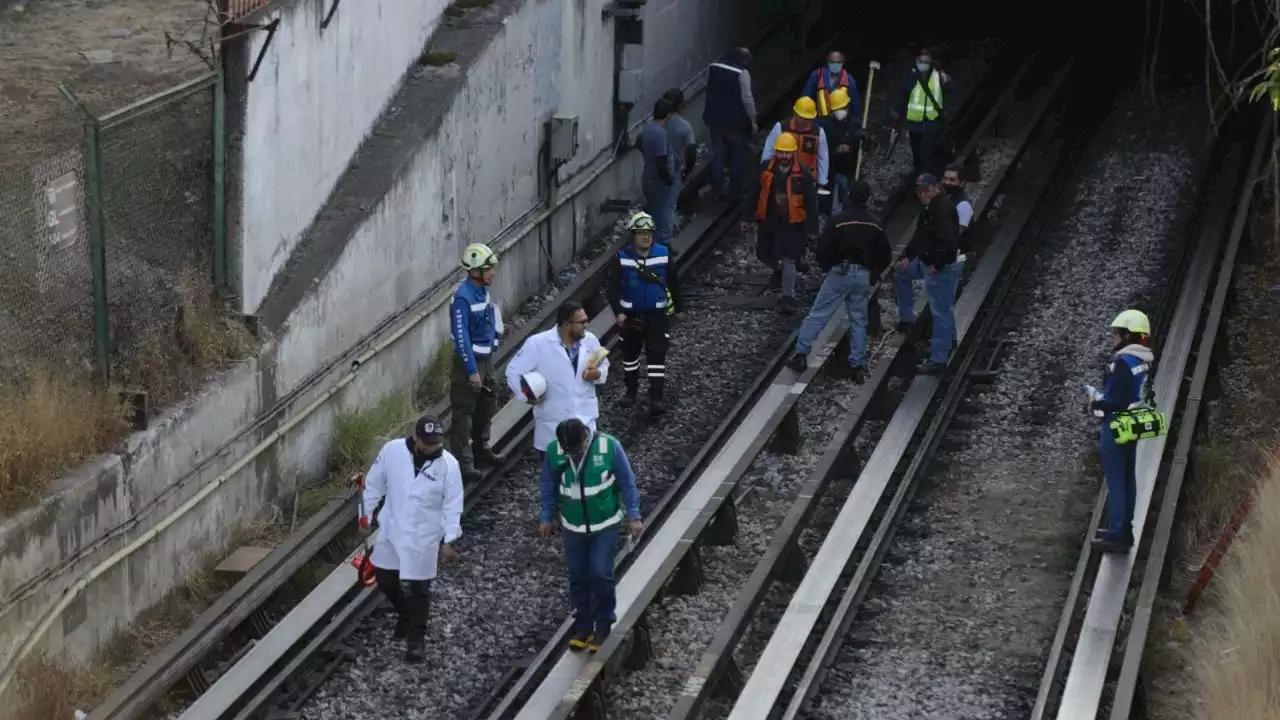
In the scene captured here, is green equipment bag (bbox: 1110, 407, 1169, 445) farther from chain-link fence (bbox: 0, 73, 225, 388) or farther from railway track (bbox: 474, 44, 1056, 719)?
chain-link fence (bbox: 0, 73, 225, 388)

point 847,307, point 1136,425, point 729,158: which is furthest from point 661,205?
point 1136,425

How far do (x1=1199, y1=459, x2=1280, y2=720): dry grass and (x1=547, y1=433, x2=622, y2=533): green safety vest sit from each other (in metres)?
3.53

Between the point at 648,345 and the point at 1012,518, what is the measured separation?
311 centimetres

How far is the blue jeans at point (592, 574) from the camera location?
1139cm

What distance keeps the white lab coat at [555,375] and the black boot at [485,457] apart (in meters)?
1.51

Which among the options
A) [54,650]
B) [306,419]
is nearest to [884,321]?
[306,419]

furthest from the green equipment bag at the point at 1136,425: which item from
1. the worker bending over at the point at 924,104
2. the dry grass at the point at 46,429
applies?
the worker bending over at the point at 924,104

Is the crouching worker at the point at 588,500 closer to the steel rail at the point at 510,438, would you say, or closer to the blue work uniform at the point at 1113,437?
the steel rail at the point at 510,438

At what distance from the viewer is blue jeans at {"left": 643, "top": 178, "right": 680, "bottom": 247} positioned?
58.6ft

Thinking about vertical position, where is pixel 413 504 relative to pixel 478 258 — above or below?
below

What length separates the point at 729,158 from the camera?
19.6 m

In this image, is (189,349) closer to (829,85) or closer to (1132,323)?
(1132,323)

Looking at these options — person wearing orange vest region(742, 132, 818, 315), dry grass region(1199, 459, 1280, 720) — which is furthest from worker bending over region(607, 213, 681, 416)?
dry grass region(1199, 459, 1280, 720)

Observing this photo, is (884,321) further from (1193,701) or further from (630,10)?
(1193,701)
